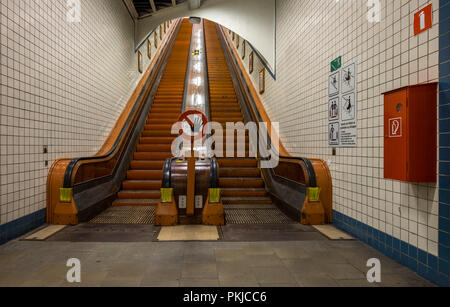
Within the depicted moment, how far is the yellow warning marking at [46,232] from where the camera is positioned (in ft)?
10.1

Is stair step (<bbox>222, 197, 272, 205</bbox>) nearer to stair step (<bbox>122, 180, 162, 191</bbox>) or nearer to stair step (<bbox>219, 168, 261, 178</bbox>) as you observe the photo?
stair step (<bbox>219, 168, 261, 178</bbox>)

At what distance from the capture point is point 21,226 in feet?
10.3

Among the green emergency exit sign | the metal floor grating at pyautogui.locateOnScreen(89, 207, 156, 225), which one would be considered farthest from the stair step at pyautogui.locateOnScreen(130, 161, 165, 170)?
the green emergency exit sign

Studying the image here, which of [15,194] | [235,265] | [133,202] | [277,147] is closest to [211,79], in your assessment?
[277,147]

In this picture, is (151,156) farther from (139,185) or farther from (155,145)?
(139,185)

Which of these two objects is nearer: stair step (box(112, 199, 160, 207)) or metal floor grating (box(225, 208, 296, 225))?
metal floor grating (box(225, 208, 296, 225))

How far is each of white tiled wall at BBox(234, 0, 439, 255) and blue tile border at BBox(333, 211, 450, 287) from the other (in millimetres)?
64

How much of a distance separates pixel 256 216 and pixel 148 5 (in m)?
6.29

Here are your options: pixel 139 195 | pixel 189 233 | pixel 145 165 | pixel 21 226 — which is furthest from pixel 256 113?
pixel 21 226

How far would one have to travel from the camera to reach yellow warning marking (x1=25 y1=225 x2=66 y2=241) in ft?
10.1

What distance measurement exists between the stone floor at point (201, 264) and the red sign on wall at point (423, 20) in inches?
82.0

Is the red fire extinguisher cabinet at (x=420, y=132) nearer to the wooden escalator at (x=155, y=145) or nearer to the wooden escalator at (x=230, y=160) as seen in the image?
the wooden escalator at (x=230, y=160)

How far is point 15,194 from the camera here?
3059mm

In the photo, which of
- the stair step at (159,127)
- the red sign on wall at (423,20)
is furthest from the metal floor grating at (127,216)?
the red sign on wall at (423,20)
